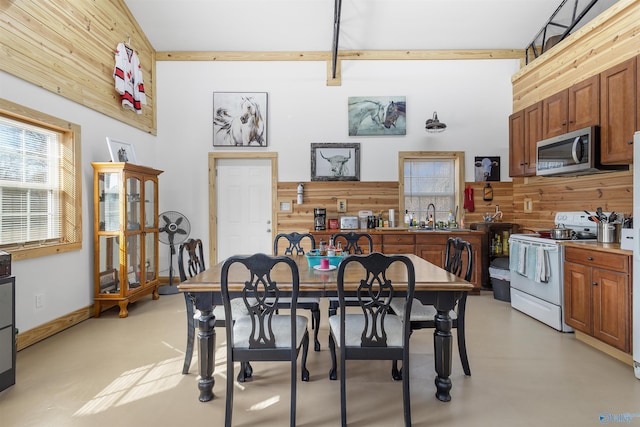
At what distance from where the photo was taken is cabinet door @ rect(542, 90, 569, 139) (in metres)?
3.77

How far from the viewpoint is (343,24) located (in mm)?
4996

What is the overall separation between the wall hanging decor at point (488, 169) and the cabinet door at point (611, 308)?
2.70m

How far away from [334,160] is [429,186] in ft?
5.37

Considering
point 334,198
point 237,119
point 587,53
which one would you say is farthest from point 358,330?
point 237,119

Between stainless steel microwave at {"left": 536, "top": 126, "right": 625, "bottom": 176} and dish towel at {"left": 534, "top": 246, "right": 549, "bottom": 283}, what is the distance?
0.89 m

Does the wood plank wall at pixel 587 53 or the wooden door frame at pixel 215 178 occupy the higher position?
the wood plank wall at pixel 587 53

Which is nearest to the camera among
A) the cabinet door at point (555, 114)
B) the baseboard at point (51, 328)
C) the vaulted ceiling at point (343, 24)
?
the baseboard at point (51, 328)

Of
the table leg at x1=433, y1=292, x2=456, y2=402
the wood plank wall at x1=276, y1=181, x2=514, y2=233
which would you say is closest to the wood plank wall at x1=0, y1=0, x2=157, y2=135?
the wood plank wall at x1=276, y1=181, x2=514, y2=233

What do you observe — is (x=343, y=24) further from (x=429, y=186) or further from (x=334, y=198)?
(x=429, y=186)

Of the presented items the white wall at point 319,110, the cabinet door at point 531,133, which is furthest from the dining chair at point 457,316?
the white wall at point 319,110

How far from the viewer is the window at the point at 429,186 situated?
5629 millimetres

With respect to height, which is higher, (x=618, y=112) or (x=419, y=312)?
(x=618, y=112)

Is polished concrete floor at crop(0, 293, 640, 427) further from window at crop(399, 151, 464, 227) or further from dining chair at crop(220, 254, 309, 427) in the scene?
window at crop(399, 151, 464, 227)

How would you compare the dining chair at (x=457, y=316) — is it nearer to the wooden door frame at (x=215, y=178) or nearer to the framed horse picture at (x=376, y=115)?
the framed horse picture at (x=376, y=115)
